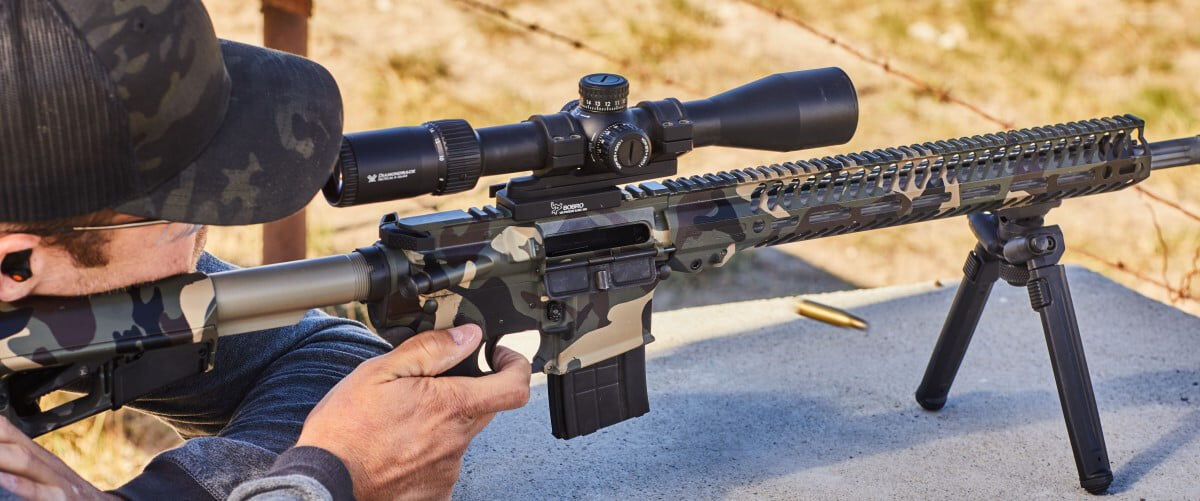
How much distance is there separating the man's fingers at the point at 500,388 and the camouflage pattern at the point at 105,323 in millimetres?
518

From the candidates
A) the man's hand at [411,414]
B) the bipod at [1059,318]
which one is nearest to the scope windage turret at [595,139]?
the man's hand at [411,414]

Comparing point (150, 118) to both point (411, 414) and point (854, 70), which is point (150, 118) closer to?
point (411, 414)

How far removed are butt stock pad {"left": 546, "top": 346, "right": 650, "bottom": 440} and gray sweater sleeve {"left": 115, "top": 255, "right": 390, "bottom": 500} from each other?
1.54 feet

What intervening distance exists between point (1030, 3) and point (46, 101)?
756cm

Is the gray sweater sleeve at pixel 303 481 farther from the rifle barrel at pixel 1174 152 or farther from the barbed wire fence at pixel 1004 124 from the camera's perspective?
the barbed wire fence at pixel 1004 124

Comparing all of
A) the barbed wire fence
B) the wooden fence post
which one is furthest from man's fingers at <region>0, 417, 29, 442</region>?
the barbed wire fence

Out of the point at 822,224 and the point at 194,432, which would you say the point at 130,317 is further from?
the point at 822,224

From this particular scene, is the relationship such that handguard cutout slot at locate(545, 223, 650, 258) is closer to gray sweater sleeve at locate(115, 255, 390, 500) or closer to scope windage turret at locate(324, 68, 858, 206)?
scope windage turret at locate(324, 68, 858, 206)

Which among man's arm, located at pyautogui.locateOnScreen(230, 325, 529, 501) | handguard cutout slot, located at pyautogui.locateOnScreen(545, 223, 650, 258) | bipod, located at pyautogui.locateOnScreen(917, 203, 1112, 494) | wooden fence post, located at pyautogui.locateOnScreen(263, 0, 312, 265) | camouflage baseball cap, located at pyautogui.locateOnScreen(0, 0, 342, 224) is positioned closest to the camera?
camouflage baseball cap, located at pyautogui.locateOnScreen(0, 0, 342, 224)

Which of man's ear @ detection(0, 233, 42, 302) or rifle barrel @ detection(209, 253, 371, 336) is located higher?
man's ear @ detection(0, 233, 42, 302)

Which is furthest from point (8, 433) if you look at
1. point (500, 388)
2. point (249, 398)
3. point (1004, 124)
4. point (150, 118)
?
point (1004, 124)

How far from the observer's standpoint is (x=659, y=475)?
3.34 meters

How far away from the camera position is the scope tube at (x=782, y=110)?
9.03 feet

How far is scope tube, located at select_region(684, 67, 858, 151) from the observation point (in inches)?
108
